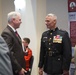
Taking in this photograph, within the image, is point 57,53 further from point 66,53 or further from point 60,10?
point 60,10

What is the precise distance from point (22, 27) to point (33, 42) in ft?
1.49

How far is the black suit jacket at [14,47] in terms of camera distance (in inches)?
133

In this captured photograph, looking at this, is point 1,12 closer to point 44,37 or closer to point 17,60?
point 44,37

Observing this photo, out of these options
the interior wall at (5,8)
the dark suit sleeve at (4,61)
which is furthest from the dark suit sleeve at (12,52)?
the interior wall at (5,8)

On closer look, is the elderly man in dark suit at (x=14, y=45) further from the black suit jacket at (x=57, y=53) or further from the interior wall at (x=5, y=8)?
the interior wall at (x=5, y=8)

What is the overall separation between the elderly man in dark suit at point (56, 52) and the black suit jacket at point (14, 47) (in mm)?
581

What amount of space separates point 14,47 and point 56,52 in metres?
0.80

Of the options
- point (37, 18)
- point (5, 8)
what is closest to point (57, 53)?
point (37, 18)

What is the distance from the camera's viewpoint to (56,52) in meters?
3.90

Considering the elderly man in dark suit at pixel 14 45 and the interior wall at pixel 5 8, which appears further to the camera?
the interior wall at pixel 5 8

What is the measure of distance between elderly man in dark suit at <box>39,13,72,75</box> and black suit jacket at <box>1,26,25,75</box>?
581 mm

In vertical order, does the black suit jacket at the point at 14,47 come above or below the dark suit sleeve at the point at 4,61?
below

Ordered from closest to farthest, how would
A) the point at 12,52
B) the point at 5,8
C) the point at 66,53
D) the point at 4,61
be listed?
the point at 4,61
the point at 12,52
the point at 66,53
the point at 5,8

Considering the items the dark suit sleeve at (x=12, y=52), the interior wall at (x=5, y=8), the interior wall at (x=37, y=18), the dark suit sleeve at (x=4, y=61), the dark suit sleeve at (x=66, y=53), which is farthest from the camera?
the interior wall at (x=5, y=8)
